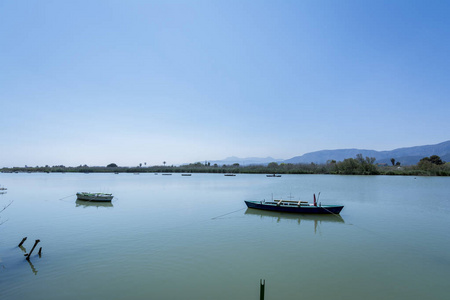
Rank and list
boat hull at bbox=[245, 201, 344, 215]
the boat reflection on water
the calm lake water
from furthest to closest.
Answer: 1. the boat reflection on water
2. boat hull at bbox=[245, 201, 344, 215]
3. the calm lake water

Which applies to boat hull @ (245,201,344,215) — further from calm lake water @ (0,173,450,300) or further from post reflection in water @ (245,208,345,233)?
calm lake water @ (0,173,450,300)

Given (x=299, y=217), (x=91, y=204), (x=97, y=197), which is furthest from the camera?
(x=97, y=197)

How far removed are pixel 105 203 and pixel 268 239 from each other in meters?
19.3

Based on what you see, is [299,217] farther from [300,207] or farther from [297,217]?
[300,207]

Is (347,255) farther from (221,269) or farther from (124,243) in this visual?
(124,243)

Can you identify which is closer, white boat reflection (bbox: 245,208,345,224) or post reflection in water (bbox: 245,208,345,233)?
post reflection in water (bbox: 245,208,345,233)

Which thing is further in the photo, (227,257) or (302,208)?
(302,208)

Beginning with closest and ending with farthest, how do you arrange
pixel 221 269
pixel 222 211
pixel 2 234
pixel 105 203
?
pixel 221 269, pixel 2 234, pixel 222 211, pixel 105 203

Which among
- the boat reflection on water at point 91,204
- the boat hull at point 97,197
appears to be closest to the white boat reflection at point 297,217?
the boat reflection on water at point 91,204

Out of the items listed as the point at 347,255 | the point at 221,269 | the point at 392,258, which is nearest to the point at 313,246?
the point at 347,255

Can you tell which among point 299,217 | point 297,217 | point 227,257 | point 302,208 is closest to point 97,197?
point 297,217

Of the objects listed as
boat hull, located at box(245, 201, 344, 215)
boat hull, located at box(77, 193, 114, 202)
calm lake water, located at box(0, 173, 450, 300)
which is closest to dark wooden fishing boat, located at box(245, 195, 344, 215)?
boat hull, located at box(245, 201, 344, 215)

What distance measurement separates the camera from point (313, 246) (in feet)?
38.3

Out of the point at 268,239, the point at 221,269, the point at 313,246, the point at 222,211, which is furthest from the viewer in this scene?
the point at 222,211
